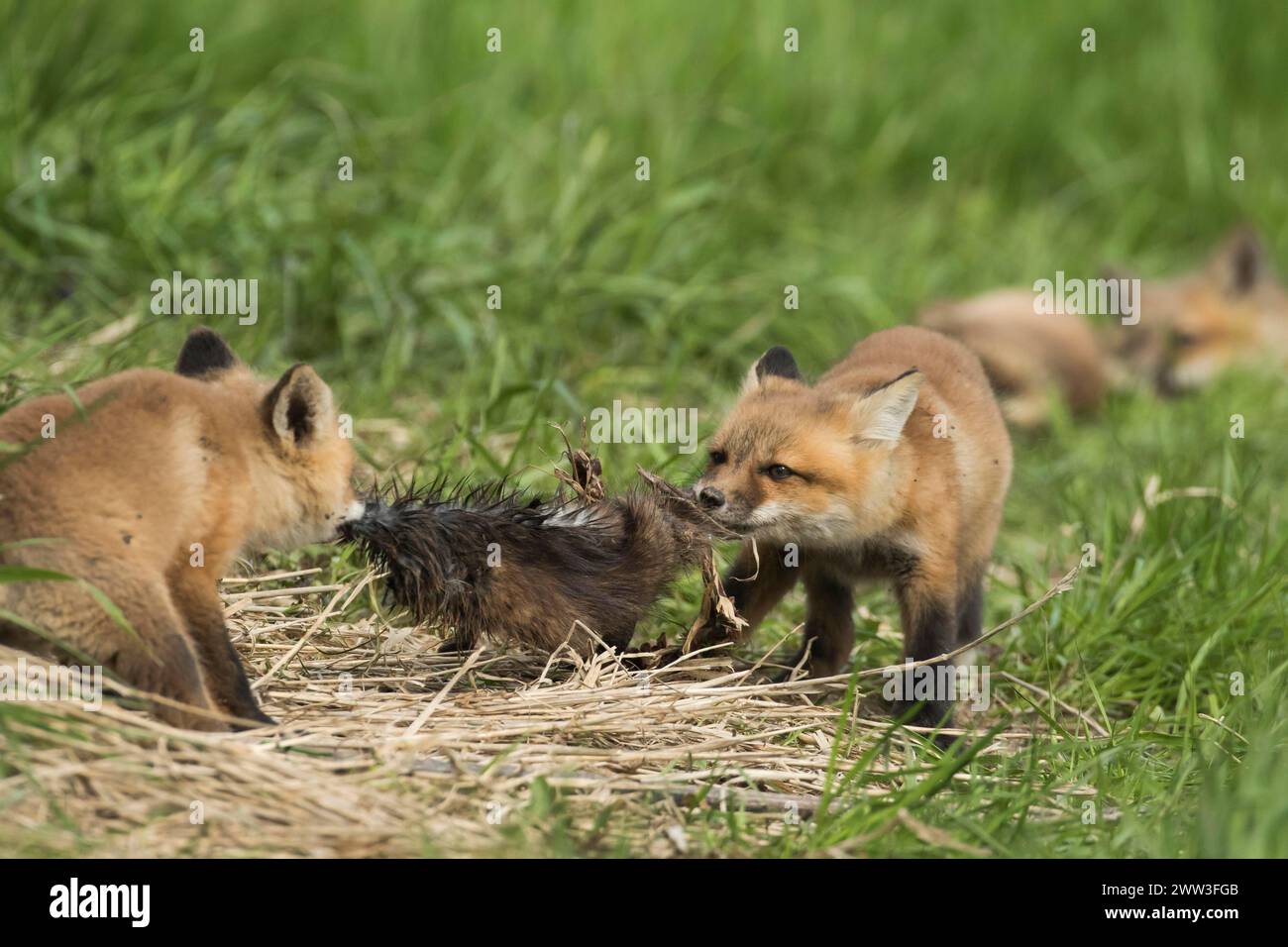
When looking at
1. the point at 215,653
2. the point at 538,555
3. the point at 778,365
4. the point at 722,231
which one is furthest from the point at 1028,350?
the point at 215,653

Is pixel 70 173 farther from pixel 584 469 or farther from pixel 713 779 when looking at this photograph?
pixel 713 779

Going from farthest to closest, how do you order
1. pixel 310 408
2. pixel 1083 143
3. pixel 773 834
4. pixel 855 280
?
pixel 1083 143, pixel 855 280, pixel 310 408, pixel 773 834

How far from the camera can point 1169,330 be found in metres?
11.8

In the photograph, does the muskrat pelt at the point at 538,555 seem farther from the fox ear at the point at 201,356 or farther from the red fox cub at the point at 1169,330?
the red fox cub at the point at 1169,330

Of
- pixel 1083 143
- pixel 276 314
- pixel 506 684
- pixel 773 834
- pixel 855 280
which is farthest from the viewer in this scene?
pixel 1083 143

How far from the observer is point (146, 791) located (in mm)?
3658

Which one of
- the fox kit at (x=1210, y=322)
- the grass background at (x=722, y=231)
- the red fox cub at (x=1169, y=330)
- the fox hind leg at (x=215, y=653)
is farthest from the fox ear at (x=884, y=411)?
the fox kit at (x=1210, y=322)

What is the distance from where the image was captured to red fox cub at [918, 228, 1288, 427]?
10.3 meters

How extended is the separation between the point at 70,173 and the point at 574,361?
268 cm

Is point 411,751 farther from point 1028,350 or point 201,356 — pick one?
point 1028,350

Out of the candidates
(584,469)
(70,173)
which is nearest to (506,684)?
(584,469)

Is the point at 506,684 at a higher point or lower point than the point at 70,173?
lower

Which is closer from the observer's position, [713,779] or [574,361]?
[713,779]
